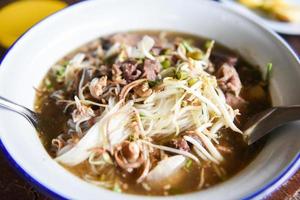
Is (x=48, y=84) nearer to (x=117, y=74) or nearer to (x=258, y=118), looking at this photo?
(x=117, y=74)

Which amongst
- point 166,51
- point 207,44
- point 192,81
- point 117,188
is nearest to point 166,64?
point 166,51

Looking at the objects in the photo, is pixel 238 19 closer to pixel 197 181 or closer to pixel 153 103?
pixel 153 103

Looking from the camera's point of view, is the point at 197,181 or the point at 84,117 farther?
the point at 84,117

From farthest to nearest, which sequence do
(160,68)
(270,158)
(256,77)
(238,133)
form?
(256,77) < (160,68) < (238,133) < (270,158)

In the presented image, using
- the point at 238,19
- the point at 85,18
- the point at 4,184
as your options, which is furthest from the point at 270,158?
the point at 85,18

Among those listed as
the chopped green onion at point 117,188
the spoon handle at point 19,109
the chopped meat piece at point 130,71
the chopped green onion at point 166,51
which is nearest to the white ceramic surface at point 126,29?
the spoon handle at point 19,109

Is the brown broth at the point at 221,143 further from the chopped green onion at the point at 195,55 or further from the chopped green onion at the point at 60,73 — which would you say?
the chopped green onion at the point at 195,55

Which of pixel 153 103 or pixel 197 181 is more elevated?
pixel 153 103
